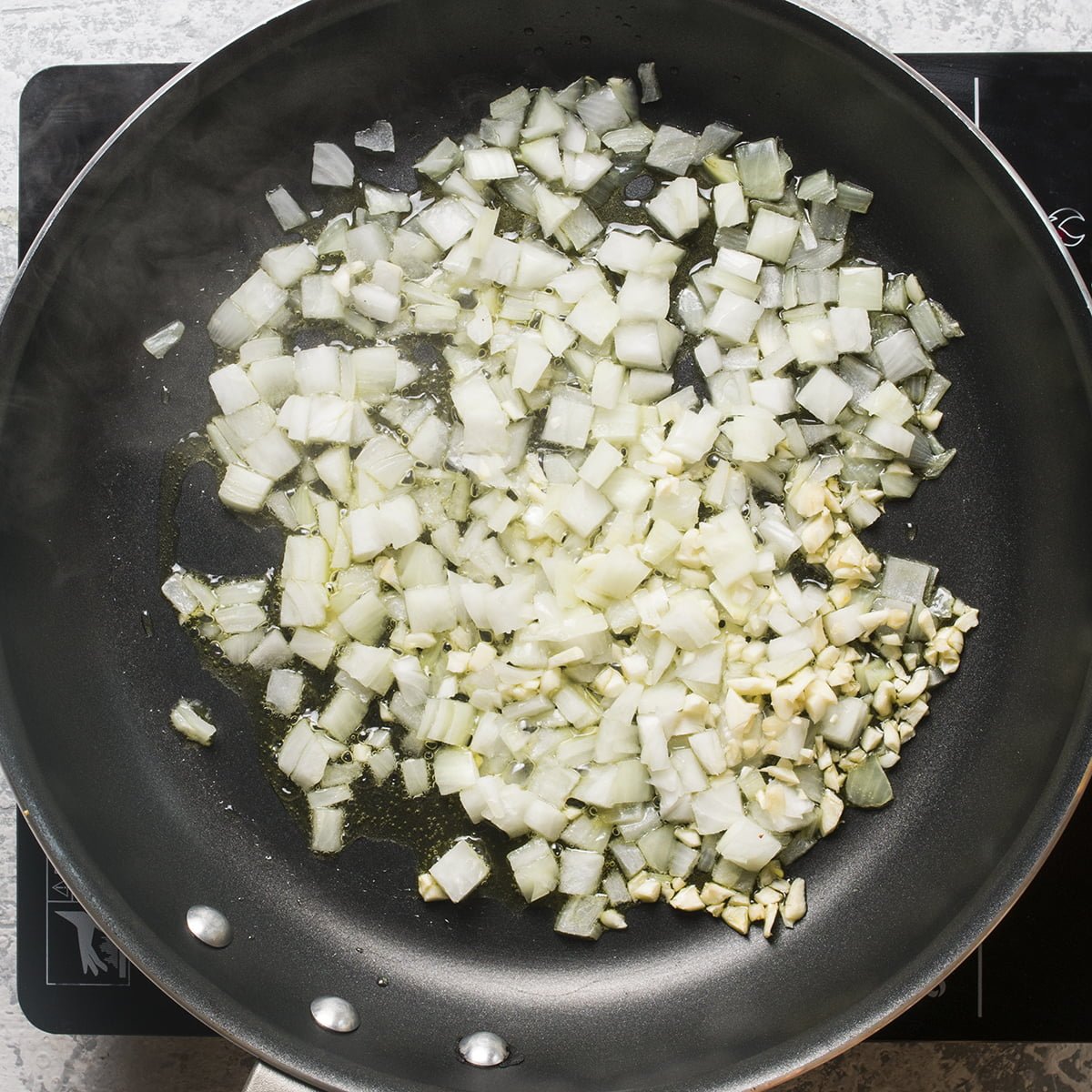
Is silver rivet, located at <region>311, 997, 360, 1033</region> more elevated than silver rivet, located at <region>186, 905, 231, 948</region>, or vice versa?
silver rivet, located at <region>186, 905, 231, 948</region>

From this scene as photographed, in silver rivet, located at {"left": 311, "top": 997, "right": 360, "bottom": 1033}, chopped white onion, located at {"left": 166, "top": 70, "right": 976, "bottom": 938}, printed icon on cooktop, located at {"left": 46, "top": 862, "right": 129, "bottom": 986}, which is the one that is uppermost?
chopped white onion, located at {"left": 166, "top": 70, "right": 976, "bottom": 938}

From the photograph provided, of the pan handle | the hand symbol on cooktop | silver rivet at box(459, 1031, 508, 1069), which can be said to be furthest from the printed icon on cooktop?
silver rivet at box(459, 1031, 508, 1069)

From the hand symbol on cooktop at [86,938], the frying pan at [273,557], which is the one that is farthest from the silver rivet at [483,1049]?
the hand symbol on cooktop at [86,938]

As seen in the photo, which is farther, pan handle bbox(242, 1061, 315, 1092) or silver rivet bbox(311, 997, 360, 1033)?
silver rivet bbox(311, 997, 360, 1033)

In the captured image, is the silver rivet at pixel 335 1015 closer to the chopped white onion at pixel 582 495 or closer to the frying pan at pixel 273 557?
the frying pan at pixel 273 557

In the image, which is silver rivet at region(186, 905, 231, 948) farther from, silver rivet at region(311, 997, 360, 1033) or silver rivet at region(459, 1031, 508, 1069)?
silver rivet at region(459, 1031, 508, 1069)

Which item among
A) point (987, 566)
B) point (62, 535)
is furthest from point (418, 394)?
point (987, 566)
